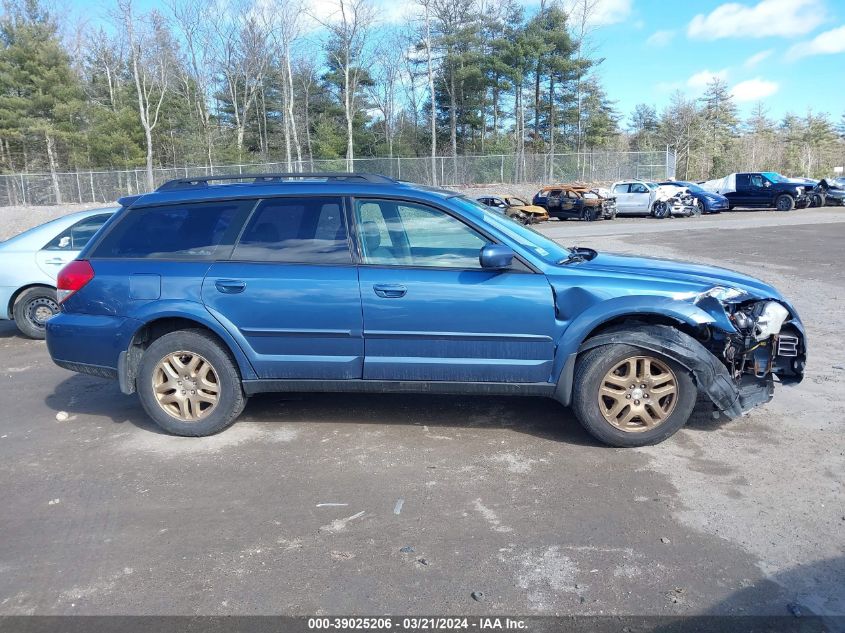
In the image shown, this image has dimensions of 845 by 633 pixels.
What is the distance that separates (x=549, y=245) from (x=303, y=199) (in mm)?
1847

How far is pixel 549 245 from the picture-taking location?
16.0 feet

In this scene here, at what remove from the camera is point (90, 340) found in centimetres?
475

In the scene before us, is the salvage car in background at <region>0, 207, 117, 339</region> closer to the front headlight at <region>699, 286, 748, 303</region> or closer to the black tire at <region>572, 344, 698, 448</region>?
the black tire at <region>572, 344, 698, 448</region>

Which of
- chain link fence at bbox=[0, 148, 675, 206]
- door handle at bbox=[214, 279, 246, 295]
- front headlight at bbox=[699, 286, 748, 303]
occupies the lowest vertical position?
front headlight at bbox=[699, 286, 748, 303]

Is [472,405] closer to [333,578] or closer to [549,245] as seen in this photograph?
[549,245]

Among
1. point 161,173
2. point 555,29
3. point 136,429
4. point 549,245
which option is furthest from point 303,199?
point 555,29

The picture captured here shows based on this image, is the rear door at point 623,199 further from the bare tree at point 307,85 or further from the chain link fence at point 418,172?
the bare tree at point 307,85

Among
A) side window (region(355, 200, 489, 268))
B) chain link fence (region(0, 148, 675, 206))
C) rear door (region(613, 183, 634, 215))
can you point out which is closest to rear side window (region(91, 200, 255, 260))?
side window (region(355, 200, 489, 268))

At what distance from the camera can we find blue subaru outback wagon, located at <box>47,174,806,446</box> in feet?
14.1

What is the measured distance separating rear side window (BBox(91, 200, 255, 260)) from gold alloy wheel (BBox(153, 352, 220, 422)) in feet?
2.49

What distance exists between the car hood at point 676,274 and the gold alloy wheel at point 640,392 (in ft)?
1.76

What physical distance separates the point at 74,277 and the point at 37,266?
3662 mm

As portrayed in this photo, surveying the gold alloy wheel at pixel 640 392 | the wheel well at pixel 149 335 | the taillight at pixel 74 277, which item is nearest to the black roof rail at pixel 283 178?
the taillight at pixel 74 277

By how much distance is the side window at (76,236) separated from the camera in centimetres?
800
